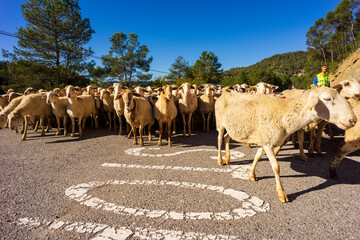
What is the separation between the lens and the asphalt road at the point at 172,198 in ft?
8.49

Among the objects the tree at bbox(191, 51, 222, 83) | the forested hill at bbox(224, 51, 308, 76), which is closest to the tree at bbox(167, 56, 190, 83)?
the tree at bbox(191, 51, 222, 83)

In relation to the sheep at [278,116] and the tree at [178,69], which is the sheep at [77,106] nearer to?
the sheep at [278,116]

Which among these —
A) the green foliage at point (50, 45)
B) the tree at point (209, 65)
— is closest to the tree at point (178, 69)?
the tree at point (209, 65)

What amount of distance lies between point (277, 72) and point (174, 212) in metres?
181

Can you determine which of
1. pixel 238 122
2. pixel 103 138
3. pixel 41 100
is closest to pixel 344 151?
pixel 238 122

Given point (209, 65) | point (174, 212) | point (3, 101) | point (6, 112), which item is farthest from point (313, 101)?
point (209, 65)

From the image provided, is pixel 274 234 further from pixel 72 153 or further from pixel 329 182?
pixel 72 153

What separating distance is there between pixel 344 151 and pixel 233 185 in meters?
2.61

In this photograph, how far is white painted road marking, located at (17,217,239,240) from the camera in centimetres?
246

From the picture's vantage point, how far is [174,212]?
300 centimetres

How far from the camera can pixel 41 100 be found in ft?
31.3

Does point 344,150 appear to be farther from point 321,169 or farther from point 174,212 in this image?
point 174,212

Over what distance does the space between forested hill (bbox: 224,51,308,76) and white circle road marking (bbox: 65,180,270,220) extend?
496 feet

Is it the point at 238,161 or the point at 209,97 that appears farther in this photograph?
the point at 209,97
